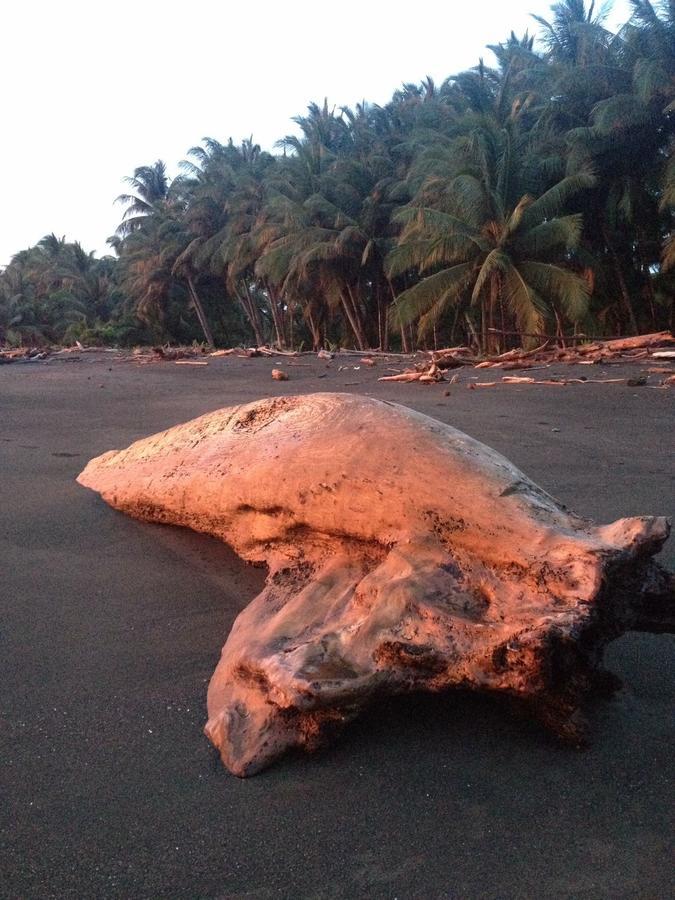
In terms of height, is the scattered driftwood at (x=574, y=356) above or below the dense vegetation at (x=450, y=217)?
below

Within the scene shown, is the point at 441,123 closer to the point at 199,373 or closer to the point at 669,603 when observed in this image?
the point at 199,373

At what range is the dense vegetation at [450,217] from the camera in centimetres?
2061

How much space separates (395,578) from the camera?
1.95 m

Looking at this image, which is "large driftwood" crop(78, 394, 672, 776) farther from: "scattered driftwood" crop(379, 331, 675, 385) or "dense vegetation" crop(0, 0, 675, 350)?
"dense vegetation" crop(0, 0, 675, 350)

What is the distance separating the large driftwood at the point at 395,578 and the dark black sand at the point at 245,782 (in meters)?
0.10

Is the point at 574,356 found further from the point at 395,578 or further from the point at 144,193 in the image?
the point at 144,193

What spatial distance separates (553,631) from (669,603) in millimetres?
599

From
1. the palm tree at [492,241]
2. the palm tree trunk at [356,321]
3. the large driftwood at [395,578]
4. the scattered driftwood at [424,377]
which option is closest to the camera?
the large driftwood at [395,578]

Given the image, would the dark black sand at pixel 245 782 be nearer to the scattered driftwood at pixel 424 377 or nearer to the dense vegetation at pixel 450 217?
the scattered driftwood at pixel 424 377

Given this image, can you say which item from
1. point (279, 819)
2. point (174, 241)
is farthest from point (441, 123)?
point (279, 819)

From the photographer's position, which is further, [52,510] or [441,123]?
[441,123]

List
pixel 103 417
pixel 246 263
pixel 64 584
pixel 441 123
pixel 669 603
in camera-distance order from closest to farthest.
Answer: pixel 669 603 → pixel 64 584 → pixel 103 417 → pixel 441 123 → pixel 246 263

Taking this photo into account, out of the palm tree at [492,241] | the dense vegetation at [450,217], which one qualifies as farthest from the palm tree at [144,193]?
the palm tree at [492,241]

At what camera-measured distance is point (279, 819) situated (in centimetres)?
149
